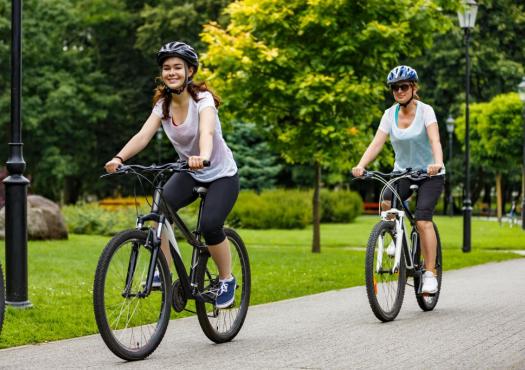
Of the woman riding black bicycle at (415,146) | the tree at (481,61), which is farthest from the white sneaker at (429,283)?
the tree at (481,61)

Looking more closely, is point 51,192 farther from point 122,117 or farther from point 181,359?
point 181,359

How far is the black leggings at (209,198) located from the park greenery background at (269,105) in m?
1.56

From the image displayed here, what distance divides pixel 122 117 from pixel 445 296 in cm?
4047

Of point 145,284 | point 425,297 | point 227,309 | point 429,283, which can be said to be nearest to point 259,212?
point 425,297

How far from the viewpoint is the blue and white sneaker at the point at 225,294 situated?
7297mm

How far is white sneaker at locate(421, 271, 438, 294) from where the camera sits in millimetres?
9172

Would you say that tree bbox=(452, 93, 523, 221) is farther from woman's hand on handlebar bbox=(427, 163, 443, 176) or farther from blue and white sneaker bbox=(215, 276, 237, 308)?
blue and white sneaker bbox=(215, 276, 237, 308)

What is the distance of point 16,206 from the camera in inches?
353

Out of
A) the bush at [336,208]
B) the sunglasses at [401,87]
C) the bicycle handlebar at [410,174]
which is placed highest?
the sunglasses at [401,87]

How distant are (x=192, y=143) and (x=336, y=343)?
1.65m

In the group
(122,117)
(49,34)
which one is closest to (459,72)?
(122,117)

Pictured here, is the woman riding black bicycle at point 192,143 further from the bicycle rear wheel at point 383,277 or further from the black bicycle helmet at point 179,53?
the bicycle rear wheel at point 383,277

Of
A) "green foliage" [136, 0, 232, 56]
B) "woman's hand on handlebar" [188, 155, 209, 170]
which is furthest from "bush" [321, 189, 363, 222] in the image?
"woman's hand on handlebar" [188, 155, 209, 170]

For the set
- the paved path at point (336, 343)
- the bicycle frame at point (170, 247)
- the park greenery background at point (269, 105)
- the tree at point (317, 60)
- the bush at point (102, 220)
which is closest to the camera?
the paved path at point (336, 343)
